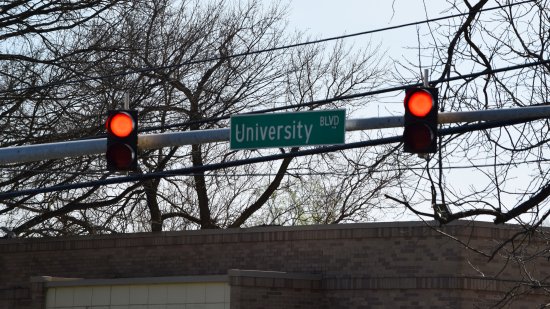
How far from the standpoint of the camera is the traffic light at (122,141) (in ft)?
40.5

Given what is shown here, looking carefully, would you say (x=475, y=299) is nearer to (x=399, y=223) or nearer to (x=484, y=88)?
(x=399, y=223)

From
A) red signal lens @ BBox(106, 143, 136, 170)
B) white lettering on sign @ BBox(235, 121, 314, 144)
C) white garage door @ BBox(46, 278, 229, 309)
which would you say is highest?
white lettering on sign @ BBox(235, 121, 314, 144)

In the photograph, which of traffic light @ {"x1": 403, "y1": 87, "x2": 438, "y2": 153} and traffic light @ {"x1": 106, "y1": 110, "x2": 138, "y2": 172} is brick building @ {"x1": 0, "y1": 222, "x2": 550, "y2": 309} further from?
traffic light @ {"x1": 106, "y1": 110, "x2": 138, "y2": 172}

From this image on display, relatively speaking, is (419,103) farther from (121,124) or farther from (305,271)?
(305,271)

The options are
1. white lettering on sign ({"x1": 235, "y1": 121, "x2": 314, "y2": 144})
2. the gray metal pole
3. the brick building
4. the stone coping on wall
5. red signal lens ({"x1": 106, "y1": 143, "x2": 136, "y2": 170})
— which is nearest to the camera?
the gray metal pole

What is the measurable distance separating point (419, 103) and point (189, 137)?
2702 millimetres

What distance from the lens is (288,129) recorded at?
41.8 feet

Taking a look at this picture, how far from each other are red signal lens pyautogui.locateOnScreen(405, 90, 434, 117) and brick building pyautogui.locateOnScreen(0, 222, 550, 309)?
297 inches

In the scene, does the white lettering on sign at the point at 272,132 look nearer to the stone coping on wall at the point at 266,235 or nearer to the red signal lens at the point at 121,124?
the red signal lens at the point at 121,124

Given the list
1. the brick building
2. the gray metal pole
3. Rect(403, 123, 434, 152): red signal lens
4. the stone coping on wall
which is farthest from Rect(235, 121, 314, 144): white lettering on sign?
the brick building

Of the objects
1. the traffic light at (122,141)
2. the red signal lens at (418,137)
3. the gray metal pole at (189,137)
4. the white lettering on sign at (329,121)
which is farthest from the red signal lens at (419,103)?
the traffic light at (122,141)

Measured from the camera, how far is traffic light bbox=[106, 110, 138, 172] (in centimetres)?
1235

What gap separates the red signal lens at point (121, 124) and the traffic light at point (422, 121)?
3191mm

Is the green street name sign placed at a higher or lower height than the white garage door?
higher
